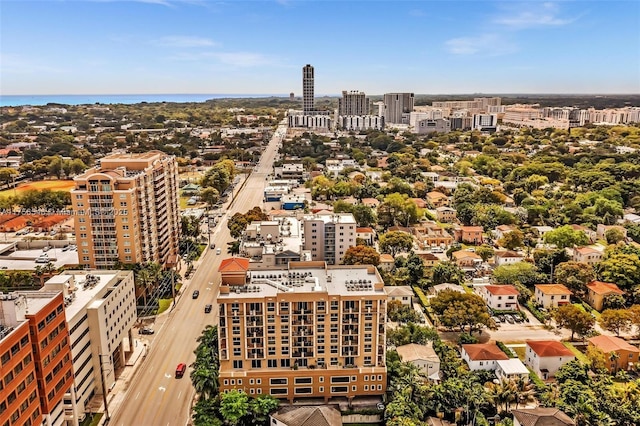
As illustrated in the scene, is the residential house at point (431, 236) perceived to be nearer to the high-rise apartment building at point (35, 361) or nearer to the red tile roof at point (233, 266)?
the red tile roof at point (233, 266)

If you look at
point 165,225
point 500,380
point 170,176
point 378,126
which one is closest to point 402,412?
point 500,380

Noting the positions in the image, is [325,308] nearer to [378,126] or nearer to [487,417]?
[487,417]

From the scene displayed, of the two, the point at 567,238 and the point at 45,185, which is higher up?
the point at 45,185

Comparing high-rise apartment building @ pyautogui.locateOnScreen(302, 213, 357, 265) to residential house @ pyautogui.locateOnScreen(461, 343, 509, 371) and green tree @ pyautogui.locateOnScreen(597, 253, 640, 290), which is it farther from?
A: green tree @ pyautogui.locateOnScreen(597, 253, 640, 290)

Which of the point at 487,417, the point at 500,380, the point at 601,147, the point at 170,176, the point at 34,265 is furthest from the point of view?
the point at 601,147

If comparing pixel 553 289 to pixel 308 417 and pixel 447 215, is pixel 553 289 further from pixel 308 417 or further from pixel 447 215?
pixel 447 215

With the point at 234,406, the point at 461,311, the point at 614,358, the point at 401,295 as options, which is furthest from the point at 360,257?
the point at 234,406

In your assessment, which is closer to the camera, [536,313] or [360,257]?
[536,313]
